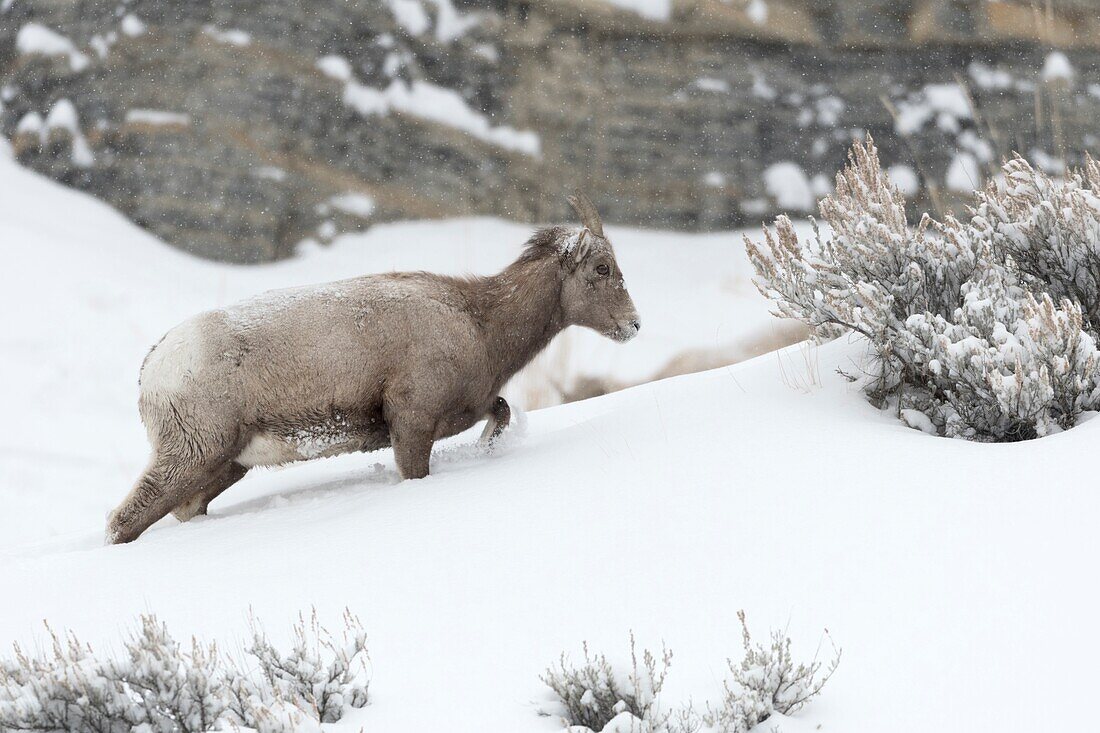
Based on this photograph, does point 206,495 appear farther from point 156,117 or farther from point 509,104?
point 509,104

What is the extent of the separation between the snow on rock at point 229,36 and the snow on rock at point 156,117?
0.95 m

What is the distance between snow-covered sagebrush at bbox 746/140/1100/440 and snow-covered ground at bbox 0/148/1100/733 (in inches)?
9.9

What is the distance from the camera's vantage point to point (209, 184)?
34.2ft

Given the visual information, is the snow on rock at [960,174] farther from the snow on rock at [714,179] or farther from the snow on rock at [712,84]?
the snow on rock at [712,84]

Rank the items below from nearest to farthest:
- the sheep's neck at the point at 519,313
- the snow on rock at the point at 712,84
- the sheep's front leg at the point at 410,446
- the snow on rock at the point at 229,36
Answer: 1. the sheep's front leg at the point at 410,446
2. the sheep's neck at the point at 519,313
3. the snow on rock at the point at 229,36
4. the snow on rock at the point at 712,84

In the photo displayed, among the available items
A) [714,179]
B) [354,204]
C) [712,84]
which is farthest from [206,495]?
[712,84]

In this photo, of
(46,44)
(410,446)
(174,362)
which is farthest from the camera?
(46,44)

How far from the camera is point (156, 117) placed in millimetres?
10617

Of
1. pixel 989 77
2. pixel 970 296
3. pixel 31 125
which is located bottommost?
pixel 31 125

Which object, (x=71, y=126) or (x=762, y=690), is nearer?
(x=762, y=690)

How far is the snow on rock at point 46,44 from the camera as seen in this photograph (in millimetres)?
11023

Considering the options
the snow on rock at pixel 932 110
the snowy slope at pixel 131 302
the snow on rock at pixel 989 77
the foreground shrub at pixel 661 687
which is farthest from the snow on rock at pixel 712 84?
the foreground shrub at pixel 661 687

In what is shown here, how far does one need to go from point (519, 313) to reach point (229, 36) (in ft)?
23.8

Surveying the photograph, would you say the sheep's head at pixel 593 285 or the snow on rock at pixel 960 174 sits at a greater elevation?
the sheep's head at pixel 593 285
